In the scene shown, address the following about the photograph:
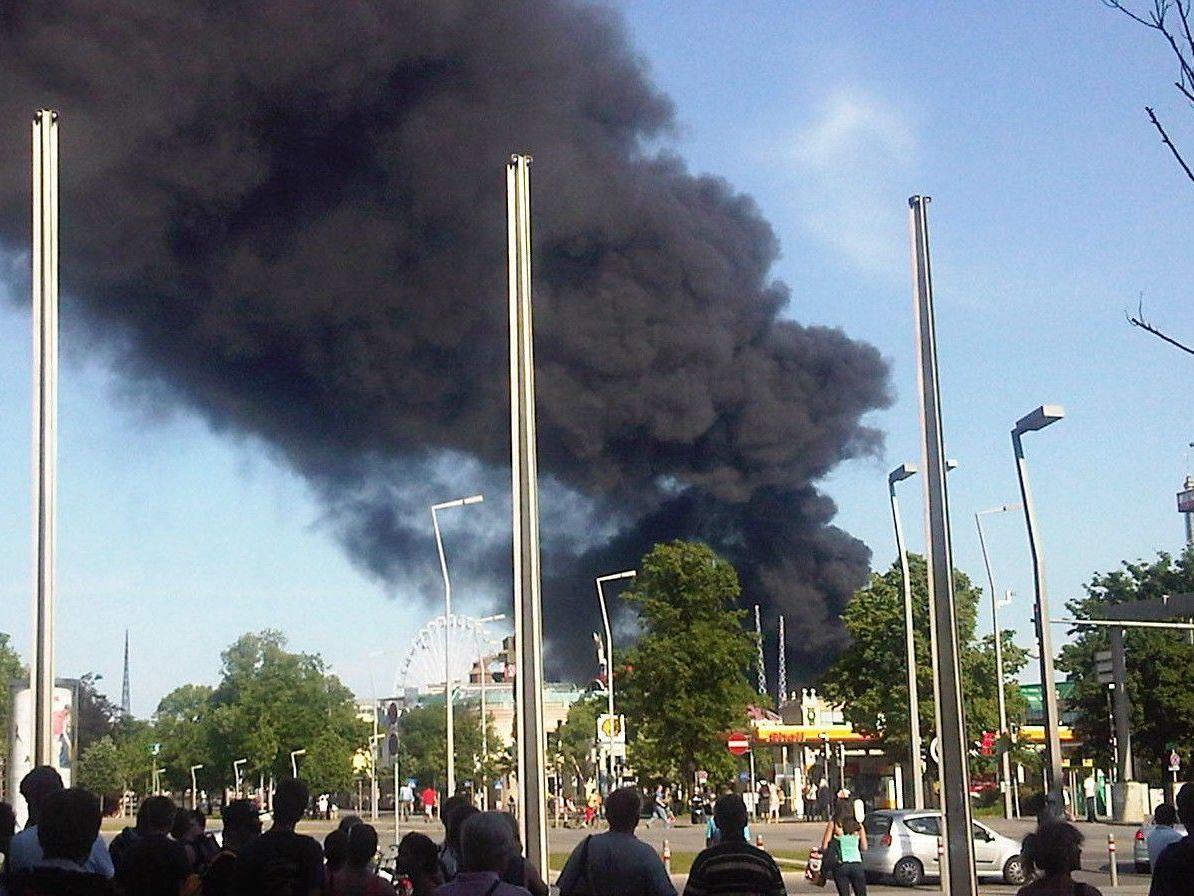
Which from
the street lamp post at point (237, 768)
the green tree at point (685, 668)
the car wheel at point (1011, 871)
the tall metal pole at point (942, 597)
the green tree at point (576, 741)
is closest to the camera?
the tall metal pole at point (942, 597)

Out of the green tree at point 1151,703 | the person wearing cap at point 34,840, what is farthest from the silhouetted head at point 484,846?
the green tree at point 1151,703

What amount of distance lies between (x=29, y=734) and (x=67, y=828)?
12841 millimetres

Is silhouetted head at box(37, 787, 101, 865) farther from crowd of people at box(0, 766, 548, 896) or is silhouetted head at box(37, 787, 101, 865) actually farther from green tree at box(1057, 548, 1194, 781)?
green tree at box(1057, 548, 1194, 781)

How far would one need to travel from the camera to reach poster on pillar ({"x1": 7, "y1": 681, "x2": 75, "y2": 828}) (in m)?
16.4

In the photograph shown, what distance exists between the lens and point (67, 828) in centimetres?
518

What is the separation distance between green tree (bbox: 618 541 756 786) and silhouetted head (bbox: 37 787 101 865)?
1655 inches

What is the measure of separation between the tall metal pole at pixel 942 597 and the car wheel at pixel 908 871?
14799 millimetres

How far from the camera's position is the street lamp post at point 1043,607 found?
67.4 ft

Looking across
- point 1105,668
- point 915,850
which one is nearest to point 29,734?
point 915,850

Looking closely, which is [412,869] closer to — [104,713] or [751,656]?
[751,656]

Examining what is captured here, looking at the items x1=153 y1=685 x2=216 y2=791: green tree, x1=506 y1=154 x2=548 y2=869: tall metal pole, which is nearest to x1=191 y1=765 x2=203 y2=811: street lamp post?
x1=153 y1=685 x2=216 y2=791: green tree

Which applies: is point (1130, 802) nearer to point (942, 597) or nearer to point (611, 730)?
point (611, 730)

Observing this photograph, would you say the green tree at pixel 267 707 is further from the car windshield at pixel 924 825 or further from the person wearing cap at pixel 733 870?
the person wearing cap at pixel 733 870

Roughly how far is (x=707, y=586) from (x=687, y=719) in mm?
4064
